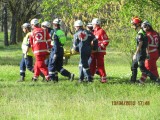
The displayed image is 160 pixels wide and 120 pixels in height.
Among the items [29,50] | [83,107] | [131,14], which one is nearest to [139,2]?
[131,14]

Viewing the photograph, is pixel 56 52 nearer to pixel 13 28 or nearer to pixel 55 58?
pixel 55 58

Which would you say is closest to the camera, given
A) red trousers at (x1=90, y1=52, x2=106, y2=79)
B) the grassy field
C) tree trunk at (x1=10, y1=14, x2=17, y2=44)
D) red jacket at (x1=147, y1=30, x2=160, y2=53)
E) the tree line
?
the grassy field

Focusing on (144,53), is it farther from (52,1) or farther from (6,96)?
(52,1)

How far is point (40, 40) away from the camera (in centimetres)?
1534

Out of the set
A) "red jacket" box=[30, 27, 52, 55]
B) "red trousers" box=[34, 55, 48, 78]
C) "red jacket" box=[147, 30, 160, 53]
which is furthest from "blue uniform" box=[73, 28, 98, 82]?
"red jacket" box=[147, 30, 160, 53]

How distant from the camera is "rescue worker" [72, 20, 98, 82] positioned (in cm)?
1499

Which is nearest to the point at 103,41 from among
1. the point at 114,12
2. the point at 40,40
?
the point at 40,40

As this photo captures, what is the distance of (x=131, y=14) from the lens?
19.1 meters

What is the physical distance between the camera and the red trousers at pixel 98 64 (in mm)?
15637

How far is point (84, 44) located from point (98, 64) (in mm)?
1038

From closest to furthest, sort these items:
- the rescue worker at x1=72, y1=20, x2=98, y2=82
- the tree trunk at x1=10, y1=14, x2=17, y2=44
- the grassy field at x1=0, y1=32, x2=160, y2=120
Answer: the grassy field at x1=0, y1=32, x2=160, y2=120, the rescue worker at x1=72, y1=20, x2=98, y2=82, the tree trunk at x1=10, y1=14, x2=17, y2=44

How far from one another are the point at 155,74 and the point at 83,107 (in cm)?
571

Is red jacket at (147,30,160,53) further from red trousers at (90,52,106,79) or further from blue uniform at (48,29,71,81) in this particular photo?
blue uniform at (48,29,71,81)

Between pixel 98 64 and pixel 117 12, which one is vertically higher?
pixel 117 12
